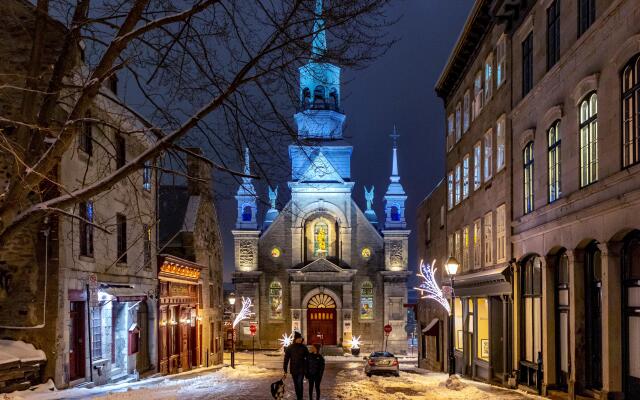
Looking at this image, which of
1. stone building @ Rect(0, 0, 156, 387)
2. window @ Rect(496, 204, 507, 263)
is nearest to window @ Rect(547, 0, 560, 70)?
window @ Rect(496, 204, 507, 263)

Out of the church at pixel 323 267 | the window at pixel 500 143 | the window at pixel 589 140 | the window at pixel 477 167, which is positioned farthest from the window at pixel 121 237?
the church at pixel 323 267

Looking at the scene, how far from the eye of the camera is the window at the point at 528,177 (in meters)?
22.6

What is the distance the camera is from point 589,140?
1695cm

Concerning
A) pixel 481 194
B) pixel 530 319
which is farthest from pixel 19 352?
pixel 481 194

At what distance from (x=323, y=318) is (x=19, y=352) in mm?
48604

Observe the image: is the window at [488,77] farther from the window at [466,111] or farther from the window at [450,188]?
the window at [450,188]

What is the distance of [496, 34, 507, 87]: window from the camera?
2586 centimetres

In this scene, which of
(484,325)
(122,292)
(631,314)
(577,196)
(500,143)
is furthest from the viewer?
(484,325)

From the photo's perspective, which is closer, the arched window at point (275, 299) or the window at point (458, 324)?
the window at point (458, 324)

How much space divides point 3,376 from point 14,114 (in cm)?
635

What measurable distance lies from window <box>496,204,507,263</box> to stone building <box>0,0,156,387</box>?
11267 mm

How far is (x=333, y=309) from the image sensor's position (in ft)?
219

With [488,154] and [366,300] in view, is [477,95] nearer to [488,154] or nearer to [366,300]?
[488,154]

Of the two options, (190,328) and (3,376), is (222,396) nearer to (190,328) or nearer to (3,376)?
(3,376)
